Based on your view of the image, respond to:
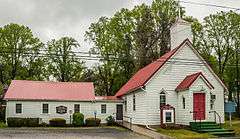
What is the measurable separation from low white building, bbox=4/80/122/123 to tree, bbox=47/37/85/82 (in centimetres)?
1932

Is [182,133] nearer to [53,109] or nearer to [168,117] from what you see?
[168,117]

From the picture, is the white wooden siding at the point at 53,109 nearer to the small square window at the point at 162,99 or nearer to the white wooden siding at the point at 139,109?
the white wooden siding at the point at 139,109

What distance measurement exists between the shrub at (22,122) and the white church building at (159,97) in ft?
6.07

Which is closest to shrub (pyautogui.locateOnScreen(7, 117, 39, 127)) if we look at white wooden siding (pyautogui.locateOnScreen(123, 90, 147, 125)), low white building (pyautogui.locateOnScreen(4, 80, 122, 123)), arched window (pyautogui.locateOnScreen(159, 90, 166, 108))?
low white building (pyautogui.locateOnScreen(4, 80, 122, 123))

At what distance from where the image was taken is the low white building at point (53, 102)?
4253 cm

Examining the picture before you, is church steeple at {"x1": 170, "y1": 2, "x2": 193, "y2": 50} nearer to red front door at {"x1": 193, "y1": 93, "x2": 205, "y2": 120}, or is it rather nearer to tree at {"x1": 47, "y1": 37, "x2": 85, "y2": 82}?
red front door at {"x1": 193, "y1": 93, "x2": 205, "y2": 120}

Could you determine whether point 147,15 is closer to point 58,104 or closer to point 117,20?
point 117,20

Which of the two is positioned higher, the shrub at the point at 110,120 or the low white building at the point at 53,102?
the low white building at the point at 53,102

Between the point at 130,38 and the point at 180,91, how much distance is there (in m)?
24.4

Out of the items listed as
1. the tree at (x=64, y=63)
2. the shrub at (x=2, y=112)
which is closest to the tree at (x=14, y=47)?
the tree at (x=64, y=63)

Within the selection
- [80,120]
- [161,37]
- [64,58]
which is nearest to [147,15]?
[161,37]

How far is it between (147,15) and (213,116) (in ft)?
79.4

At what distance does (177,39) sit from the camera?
128 ft

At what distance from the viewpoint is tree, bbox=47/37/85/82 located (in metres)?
65.6
